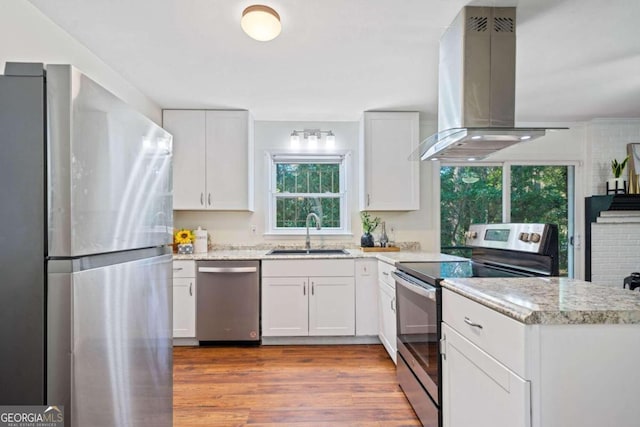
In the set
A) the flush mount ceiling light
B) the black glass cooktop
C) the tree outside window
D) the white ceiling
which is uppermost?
the white ceiling

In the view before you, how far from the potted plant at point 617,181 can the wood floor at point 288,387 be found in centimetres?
300

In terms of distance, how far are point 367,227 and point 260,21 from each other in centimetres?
240

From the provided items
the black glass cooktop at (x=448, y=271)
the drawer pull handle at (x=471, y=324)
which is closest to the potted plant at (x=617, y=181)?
the black glass cooktop at (x=448, y=271)

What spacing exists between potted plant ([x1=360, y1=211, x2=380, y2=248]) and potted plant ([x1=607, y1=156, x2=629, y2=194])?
8.09ft

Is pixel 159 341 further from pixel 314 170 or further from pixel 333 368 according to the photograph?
pixel 314 170

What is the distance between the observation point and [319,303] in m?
3.14

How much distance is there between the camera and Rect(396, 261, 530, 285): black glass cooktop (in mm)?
1749

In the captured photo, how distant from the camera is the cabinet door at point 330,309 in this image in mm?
3143

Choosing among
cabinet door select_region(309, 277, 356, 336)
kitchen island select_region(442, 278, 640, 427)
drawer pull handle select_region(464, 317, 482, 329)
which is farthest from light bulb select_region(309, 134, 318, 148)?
kitchen island select_region(442, 278, 640, 427)

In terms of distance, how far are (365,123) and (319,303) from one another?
72.7 inches

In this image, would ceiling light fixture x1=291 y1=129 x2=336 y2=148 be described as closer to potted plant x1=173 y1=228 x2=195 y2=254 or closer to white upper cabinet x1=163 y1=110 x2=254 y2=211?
white upper cabinet x1=163 y1=110 x2=254 y2=211

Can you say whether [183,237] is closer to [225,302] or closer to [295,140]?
[225,302]

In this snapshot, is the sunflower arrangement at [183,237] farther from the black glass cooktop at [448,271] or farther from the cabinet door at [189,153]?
the black glass cooktop at [448,271]

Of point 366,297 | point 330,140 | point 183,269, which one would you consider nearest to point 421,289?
point 366,297
